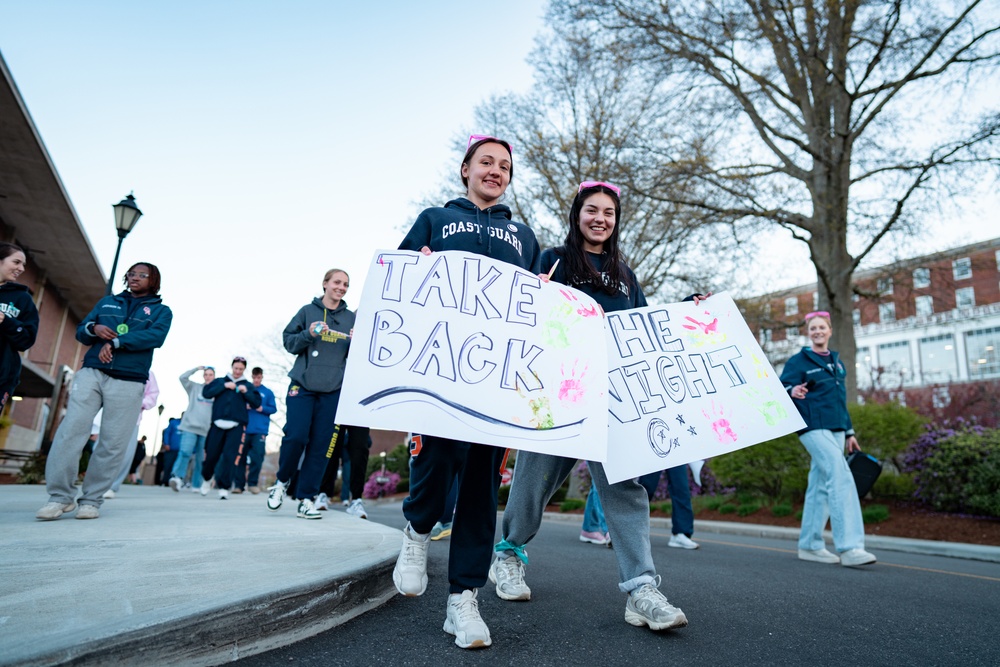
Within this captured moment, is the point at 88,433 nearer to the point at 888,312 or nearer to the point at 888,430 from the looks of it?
the point at 888,430

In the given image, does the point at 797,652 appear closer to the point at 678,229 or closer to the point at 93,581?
the point at 93,581

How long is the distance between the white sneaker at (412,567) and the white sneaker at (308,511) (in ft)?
11.2

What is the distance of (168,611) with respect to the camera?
7.13 ft

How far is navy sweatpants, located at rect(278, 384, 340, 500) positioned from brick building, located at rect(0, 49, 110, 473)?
39.1ft

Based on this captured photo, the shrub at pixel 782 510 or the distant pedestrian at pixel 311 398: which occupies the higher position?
the distant pedestrian at pixel 311 398

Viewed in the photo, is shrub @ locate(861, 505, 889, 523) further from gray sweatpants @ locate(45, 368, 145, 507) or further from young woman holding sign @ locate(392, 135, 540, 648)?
gray sweatpants @ locate(45, 368, 145, 507)

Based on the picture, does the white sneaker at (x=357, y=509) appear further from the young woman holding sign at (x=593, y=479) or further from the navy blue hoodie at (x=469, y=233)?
the navy blue hoodie at (x=469, y=233)

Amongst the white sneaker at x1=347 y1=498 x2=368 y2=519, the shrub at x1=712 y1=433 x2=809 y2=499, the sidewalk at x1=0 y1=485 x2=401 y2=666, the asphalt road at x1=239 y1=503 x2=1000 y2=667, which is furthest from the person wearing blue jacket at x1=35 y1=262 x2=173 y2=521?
the shrub at x1=712 y1=433 x2=809 y2=499

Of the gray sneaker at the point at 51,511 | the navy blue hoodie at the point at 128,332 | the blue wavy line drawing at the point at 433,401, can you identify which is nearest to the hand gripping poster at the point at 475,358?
the blue wavy line drawing at the point at 433,401

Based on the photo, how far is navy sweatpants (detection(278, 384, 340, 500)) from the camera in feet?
19.5

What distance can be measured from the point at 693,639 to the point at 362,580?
4.84ft

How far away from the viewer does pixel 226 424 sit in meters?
10.3

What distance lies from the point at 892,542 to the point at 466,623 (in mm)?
8860

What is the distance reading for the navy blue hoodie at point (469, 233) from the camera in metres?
3.12
